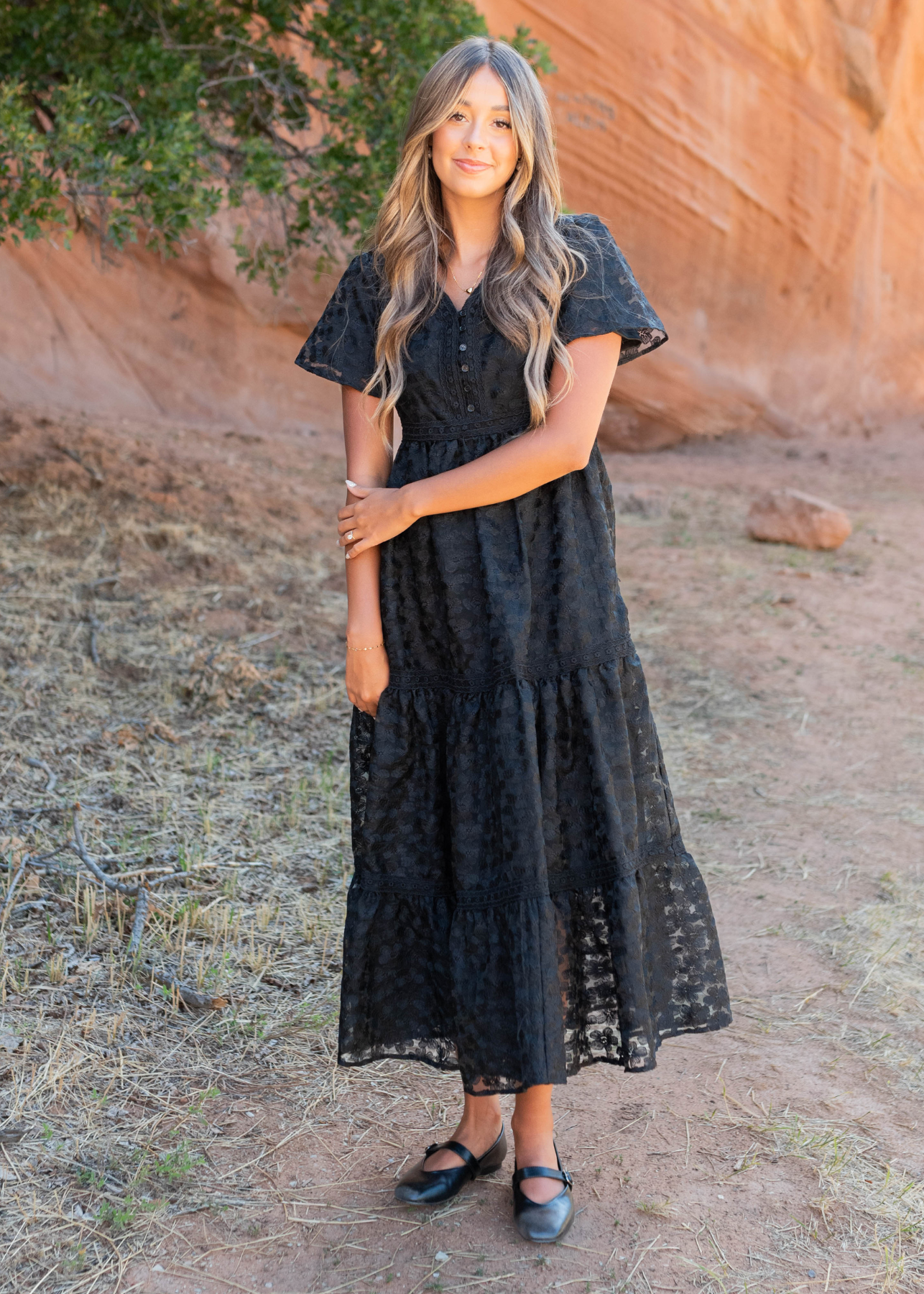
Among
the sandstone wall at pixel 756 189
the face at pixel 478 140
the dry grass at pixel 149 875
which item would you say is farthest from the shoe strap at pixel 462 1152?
the sandstone wall at pixel 756 189

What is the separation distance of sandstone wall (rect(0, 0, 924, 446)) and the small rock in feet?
12.6

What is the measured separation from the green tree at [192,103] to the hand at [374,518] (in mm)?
2889

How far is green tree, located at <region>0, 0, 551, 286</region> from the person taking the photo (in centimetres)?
437

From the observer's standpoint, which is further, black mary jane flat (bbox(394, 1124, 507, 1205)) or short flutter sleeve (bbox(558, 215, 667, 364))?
black mary jane flat (bbox(394, 1124, 507, 1205))

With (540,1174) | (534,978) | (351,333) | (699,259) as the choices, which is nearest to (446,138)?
(351,333)

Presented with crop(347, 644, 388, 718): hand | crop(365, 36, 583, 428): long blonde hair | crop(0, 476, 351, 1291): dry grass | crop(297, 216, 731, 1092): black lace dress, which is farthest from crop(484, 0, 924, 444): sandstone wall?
crop(347, 644, 388, 718): hand

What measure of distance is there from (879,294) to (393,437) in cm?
1160

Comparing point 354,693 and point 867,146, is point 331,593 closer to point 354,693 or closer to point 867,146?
point 354,693

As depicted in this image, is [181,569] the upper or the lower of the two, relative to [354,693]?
lower

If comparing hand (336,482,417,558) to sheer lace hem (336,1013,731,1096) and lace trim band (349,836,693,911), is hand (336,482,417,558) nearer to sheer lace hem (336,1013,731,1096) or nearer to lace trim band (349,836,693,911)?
lace trim band (349,836,693,911)

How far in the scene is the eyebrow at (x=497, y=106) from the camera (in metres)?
1.89

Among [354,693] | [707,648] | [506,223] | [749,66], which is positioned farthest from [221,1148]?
[749,66]

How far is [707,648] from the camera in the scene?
5.69m

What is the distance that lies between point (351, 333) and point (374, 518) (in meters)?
0.36
